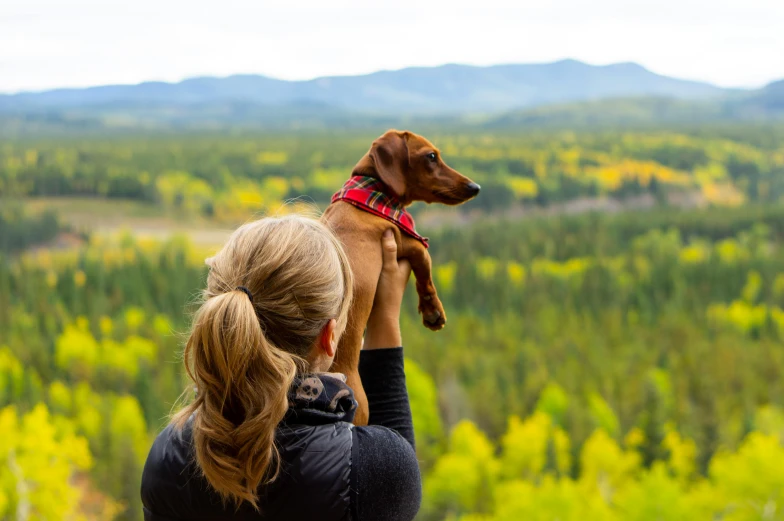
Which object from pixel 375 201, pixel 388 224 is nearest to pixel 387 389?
pixel 388 224

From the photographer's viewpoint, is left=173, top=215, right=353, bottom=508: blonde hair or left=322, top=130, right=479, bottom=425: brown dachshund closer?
left=173, top=215, right=353, bottom=508: blonde hair

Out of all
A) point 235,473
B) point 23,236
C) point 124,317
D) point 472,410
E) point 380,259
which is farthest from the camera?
point 23,236

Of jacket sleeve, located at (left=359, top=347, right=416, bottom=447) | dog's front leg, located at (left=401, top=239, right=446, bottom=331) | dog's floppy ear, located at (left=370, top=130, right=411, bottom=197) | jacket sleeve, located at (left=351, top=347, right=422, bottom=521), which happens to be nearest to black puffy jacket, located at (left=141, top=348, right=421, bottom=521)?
jacket sleeve, located at (left=351, top=347, right=422, bottom=521)

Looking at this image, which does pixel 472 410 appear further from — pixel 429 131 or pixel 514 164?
pixel 429 131

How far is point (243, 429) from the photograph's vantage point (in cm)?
204

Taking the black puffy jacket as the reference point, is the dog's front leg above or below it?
above

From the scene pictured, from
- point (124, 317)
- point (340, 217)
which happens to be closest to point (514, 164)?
point (124, 317)

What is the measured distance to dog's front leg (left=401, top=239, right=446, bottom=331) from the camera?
117 inches

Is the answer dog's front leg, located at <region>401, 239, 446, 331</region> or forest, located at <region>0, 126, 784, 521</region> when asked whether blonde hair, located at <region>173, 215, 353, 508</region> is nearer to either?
forest, located at <region>0, 126, 784, 521</region>

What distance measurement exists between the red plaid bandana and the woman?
701mm

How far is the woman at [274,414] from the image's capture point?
79.7 inches

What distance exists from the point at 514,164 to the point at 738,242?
41.2 metres

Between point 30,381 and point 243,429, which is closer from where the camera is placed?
point 243,429

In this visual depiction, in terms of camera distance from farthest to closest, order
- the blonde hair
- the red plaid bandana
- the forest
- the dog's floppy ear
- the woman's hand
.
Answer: the forest → the dog's floppy ear → the red plaid bandana → the woman's hand → the blonde hair
